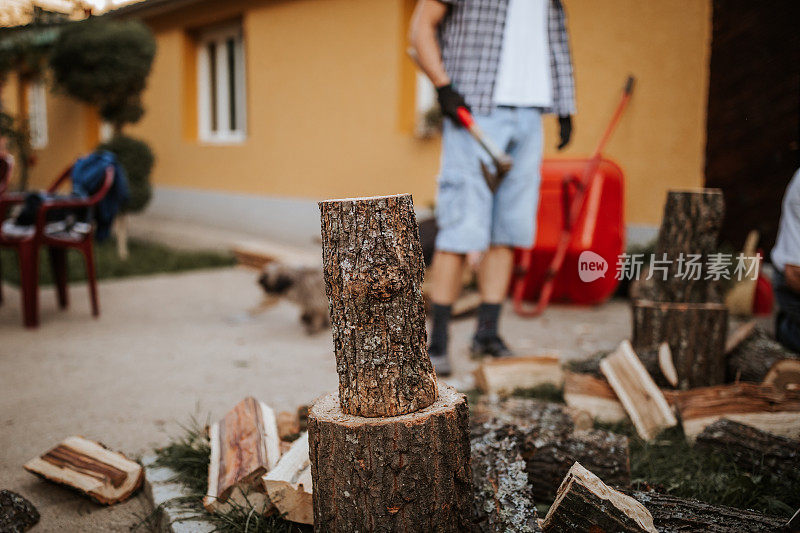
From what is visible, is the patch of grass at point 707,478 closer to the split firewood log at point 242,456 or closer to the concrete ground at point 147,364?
the concrete ground at point 147,364

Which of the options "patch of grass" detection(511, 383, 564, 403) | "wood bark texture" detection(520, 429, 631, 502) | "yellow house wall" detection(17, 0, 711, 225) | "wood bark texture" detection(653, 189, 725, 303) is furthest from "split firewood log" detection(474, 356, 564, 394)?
"yellow house wall" detection(17, 0, 711, 225)

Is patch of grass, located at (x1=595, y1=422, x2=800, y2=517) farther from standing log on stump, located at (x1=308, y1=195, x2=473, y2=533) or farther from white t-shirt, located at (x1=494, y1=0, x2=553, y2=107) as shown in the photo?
white t-shirt, located at (x1=494, y1=0, x2=553, y2=107)

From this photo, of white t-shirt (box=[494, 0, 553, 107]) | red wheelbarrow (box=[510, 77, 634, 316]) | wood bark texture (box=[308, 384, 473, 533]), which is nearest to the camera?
wood bark texture (box=[308, 384, 473, 533])

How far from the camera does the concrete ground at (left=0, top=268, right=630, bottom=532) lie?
238 centimetres

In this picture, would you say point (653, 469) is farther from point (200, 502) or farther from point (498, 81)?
point (498, 81)

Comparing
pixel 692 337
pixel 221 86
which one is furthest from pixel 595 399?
pixel 221 86

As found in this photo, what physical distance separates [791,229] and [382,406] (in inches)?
77.7

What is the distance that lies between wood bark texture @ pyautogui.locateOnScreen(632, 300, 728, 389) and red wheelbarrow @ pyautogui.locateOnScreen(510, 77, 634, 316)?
1.55 meters

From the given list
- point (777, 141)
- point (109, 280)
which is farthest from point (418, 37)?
point (109, 280)

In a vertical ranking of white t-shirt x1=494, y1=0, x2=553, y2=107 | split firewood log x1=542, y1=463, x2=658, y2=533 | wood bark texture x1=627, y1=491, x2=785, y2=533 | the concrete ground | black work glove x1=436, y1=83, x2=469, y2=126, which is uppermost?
white t-shirt x1=494, y1=0, x2=553, y2=107

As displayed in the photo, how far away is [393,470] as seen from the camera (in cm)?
143

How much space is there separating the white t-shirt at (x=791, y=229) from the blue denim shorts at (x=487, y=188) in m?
1.04

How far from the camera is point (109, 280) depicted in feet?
19.2

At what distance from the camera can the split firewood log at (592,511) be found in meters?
1.45
